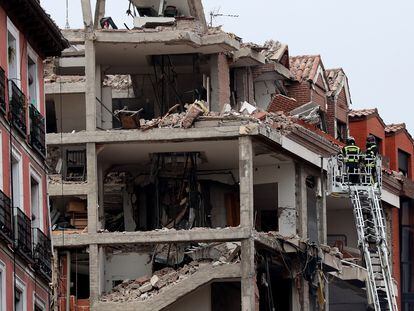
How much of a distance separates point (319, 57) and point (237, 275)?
15.9 m

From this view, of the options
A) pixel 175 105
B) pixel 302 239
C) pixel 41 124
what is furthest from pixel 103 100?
pixel 41 124

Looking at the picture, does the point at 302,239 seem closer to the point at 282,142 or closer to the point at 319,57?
the point at 282,142

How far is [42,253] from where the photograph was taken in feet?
234

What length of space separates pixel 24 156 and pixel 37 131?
161 centimetres

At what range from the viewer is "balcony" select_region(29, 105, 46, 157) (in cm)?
7119

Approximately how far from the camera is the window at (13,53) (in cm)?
6944

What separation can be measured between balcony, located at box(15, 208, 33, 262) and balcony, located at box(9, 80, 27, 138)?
2266mm

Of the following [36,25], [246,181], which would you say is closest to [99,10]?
[246,181]

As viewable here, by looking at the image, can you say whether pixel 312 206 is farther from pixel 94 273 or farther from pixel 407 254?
pixel 94 273

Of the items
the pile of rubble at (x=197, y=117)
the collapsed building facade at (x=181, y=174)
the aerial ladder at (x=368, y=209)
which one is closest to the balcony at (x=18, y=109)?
the collapsed building facade at (x=181, y=174)

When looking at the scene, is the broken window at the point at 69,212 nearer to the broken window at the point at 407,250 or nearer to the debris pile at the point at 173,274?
the debris pile at the point at 173,274

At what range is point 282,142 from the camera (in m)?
96.8

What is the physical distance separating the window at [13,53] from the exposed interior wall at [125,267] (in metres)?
27.0

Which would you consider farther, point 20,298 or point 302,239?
point 302,239
